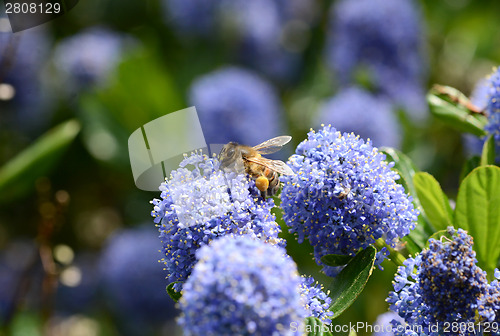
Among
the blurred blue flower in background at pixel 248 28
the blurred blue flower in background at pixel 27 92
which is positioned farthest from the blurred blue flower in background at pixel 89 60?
the blurred blue flower in background at pixel 248 28

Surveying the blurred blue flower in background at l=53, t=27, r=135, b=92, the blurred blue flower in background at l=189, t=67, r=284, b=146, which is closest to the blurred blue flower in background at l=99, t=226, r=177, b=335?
the blurred blue flower in background at l=189, t=67, r=284, b=146

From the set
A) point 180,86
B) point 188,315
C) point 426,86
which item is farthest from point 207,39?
point 188,315

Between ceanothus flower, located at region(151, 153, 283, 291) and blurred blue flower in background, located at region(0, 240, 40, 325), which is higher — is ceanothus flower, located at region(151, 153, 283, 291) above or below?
above

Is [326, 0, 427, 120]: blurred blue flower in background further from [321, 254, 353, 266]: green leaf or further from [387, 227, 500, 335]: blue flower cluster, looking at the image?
[387, 227, 500, 335]: blue flower cluster

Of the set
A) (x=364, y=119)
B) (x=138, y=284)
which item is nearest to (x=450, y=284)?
(x=364, y=119)

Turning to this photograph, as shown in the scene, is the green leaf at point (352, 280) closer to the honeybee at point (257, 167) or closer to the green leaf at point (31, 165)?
the honeybee at point (257, 167)

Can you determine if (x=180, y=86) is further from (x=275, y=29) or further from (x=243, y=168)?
(x=243, y=168)
